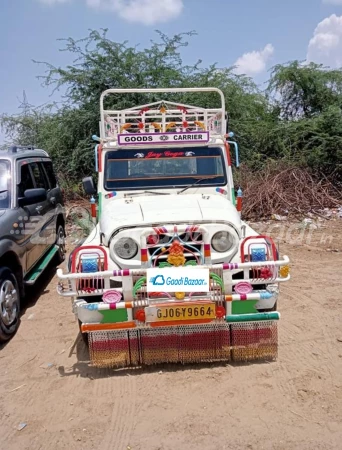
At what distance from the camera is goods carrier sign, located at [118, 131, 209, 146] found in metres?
4.80

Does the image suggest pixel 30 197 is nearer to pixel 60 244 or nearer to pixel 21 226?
pixel 21 226

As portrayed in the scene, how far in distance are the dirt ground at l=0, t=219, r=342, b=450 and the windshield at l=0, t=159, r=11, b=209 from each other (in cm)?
154

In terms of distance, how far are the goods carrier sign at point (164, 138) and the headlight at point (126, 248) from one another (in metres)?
1.69

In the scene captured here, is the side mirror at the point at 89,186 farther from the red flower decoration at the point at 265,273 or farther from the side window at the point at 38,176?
the red flower decoration at the point at 265,273

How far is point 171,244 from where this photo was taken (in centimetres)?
352

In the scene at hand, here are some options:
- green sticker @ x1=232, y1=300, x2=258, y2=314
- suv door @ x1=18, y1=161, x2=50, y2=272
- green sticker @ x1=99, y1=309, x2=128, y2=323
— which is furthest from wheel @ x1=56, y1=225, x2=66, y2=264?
green sticker @ x1=232, y1=300, x2=258, y2=314

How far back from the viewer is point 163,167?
488 cm

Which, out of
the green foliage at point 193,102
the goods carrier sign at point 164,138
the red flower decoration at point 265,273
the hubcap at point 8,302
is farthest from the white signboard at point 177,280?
the green foliage at point 193,102

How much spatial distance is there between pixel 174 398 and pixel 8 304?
2.15 metres

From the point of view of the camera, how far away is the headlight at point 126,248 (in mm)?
3553

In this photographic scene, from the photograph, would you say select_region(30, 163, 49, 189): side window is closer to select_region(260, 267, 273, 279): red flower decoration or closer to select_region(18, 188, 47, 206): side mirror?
select_region(18, 188, 47, 206): side mirror

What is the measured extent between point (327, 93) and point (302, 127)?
2.06m

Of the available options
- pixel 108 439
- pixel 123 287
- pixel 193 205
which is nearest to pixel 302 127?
pixel 193 205

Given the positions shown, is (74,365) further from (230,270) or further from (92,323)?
(230,270)
